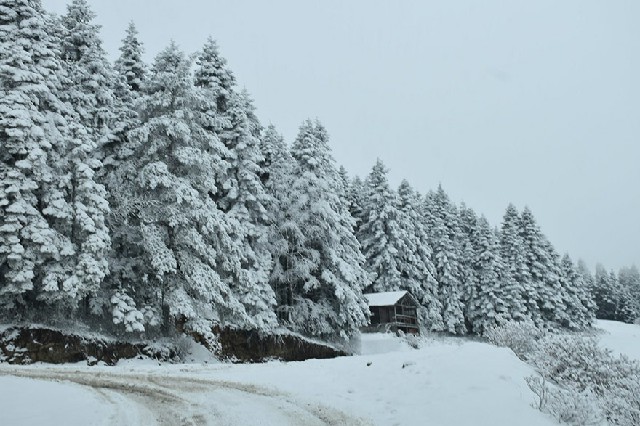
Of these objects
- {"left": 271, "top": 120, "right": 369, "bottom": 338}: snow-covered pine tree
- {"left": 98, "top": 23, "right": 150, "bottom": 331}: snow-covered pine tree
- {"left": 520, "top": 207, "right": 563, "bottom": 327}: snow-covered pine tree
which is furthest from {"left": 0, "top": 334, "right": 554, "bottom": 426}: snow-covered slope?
{"left": 520, "top": 207, "right": 563, "bottom": 327}: snow-covered pine tree

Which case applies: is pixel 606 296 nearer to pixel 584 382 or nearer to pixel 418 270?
pixel 418 270

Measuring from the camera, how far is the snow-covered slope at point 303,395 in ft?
27.5

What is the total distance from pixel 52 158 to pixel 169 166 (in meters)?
5.32

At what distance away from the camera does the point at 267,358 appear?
2850 centimetres

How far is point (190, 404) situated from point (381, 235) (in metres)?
41.1

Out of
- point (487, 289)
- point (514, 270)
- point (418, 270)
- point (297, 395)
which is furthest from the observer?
point (514, 270)

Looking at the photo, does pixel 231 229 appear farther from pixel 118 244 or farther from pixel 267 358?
pixel 267 358

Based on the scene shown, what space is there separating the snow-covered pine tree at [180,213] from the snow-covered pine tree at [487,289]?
118 ft

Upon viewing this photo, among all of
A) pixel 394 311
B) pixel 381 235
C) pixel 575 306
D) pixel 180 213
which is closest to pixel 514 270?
pixel 575 306

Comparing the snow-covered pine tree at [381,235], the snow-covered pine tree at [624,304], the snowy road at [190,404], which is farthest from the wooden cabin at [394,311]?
the snow-covered pine tree at [624,304]

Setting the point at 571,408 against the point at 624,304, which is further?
the point at 624,304

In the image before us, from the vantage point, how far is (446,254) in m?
57.0

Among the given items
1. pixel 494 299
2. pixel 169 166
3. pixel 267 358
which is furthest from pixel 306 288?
pixel 494 299

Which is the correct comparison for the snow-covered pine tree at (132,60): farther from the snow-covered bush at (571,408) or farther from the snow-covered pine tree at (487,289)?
the snow-covered pine tree at (487,289)
